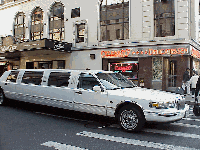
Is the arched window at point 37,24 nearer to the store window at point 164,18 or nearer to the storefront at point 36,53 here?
the storefront at point 36,53

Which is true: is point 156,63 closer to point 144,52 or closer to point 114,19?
point 144,52

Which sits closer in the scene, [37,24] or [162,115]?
[162,115]

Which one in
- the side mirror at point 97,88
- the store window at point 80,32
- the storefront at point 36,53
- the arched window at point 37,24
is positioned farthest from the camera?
the arched window at point 37,24

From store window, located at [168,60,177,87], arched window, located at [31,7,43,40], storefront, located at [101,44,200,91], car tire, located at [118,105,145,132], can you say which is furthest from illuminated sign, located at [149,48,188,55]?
arched window, located at [31,7,43,40]

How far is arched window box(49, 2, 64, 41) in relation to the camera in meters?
21.1

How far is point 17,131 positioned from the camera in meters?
5.60

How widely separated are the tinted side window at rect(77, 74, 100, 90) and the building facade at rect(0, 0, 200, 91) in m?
10.2

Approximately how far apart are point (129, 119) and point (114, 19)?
1426cm

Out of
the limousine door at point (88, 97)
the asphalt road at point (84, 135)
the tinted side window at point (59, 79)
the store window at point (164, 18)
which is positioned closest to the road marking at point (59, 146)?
the asphalt road at point (84, 135)

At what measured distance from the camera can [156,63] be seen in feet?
54.6

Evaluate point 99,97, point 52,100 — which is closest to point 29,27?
point 52,100

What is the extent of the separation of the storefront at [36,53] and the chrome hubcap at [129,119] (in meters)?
12.8

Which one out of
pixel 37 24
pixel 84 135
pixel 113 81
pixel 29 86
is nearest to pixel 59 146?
pixel 84 135

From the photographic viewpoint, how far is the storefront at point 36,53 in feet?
58.3
